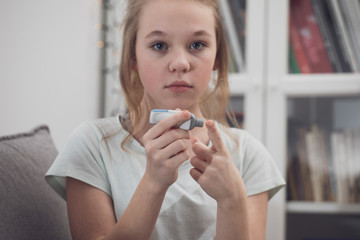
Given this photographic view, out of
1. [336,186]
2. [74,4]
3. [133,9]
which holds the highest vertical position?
[74,4]

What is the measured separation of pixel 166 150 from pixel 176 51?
0.23m

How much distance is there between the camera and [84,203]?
31.7 inches

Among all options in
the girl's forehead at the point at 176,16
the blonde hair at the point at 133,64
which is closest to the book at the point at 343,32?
the blonde hair at the point at 133,64

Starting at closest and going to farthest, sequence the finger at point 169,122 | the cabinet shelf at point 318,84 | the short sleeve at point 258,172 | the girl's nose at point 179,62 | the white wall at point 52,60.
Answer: the finger at point 169,122 < the girl's nose at point 179,62 < the short sleeve at point 258,172 < the cabinet shelf at point 318,84 < the white wall at point 52,60

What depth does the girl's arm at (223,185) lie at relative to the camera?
0.70m

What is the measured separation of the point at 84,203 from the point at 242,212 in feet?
1.03

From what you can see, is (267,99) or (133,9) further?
(267,99)

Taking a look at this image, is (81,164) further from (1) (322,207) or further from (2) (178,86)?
(1) (322,207)

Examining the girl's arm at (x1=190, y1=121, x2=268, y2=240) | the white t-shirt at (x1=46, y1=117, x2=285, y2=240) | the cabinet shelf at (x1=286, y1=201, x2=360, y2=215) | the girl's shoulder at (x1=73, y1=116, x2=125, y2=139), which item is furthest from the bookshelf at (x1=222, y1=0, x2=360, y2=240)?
the girl's arm at (x1=190, y1=121, x2=268, y2=240)

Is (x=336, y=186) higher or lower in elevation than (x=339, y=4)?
lower

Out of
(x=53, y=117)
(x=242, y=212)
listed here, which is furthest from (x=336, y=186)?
(x=53, y=117)

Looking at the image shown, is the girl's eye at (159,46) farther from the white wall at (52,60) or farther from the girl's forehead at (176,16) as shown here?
the white wall at (52,60)

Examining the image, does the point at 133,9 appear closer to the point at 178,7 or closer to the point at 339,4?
the point at 178,7

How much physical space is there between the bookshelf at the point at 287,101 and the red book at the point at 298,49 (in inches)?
0.6
